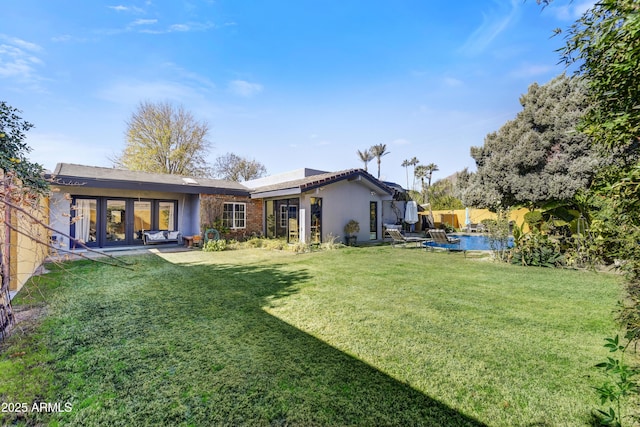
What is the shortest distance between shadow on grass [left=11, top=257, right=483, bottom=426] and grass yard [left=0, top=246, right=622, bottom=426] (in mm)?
16

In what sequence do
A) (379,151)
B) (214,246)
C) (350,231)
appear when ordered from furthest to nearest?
(379,151)
(350,231)
(214,246)

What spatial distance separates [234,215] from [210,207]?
1.49m

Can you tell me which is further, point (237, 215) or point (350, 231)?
point (237, 215)

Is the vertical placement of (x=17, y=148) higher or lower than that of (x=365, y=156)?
lower

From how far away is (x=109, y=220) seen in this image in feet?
44.4

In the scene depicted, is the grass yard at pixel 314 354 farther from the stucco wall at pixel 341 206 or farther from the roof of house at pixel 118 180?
the stucco wall at pixel 341 206

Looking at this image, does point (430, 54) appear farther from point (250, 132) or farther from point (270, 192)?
point (250, 132)

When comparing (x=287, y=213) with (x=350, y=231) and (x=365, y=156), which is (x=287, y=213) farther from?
(x=365, y=156)

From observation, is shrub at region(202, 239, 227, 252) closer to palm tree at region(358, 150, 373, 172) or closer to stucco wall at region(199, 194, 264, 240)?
stucco wall at region(199, 194, 264, 240)

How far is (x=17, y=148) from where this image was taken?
203 inches

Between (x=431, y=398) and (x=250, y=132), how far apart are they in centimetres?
2153

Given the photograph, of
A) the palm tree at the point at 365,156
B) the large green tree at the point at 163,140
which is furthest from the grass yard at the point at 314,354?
the palm tree at the point at 365,156

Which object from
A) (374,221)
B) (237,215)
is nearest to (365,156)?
(374,221)

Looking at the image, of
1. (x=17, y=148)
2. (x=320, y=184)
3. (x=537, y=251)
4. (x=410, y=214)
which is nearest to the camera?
(x=17, y=148)
